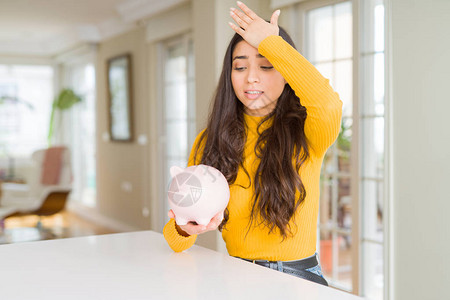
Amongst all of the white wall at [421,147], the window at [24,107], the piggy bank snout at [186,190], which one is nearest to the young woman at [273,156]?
the piggy bank snout at [186,190]

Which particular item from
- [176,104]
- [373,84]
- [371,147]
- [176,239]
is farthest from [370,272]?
[176,104]

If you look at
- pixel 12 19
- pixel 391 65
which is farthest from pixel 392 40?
pixel 12 19

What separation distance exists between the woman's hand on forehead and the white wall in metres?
1.51

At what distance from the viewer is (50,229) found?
644 centimetres

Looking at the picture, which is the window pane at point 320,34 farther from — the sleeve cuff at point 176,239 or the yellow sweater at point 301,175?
the sleeve cuff at point 176,239

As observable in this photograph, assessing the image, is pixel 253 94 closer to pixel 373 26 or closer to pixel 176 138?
pixel 373 26

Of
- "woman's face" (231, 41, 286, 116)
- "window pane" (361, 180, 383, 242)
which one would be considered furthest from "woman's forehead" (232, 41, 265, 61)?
"window pane" (361, 180, 383, 242)

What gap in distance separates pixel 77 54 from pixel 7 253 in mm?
6710

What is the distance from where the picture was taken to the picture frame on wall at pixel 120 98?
610 cm

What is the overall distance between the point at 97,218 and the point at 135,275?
6.17 metres

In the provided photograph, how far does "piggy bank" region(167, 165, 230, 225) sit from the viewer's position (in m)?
1.08

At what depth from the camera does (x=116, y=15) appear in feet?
20.0

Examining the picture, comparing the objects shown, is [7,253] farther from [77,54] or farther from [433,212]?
[77,54]

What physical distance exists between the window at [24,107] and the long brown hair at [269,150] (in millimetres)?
7719
